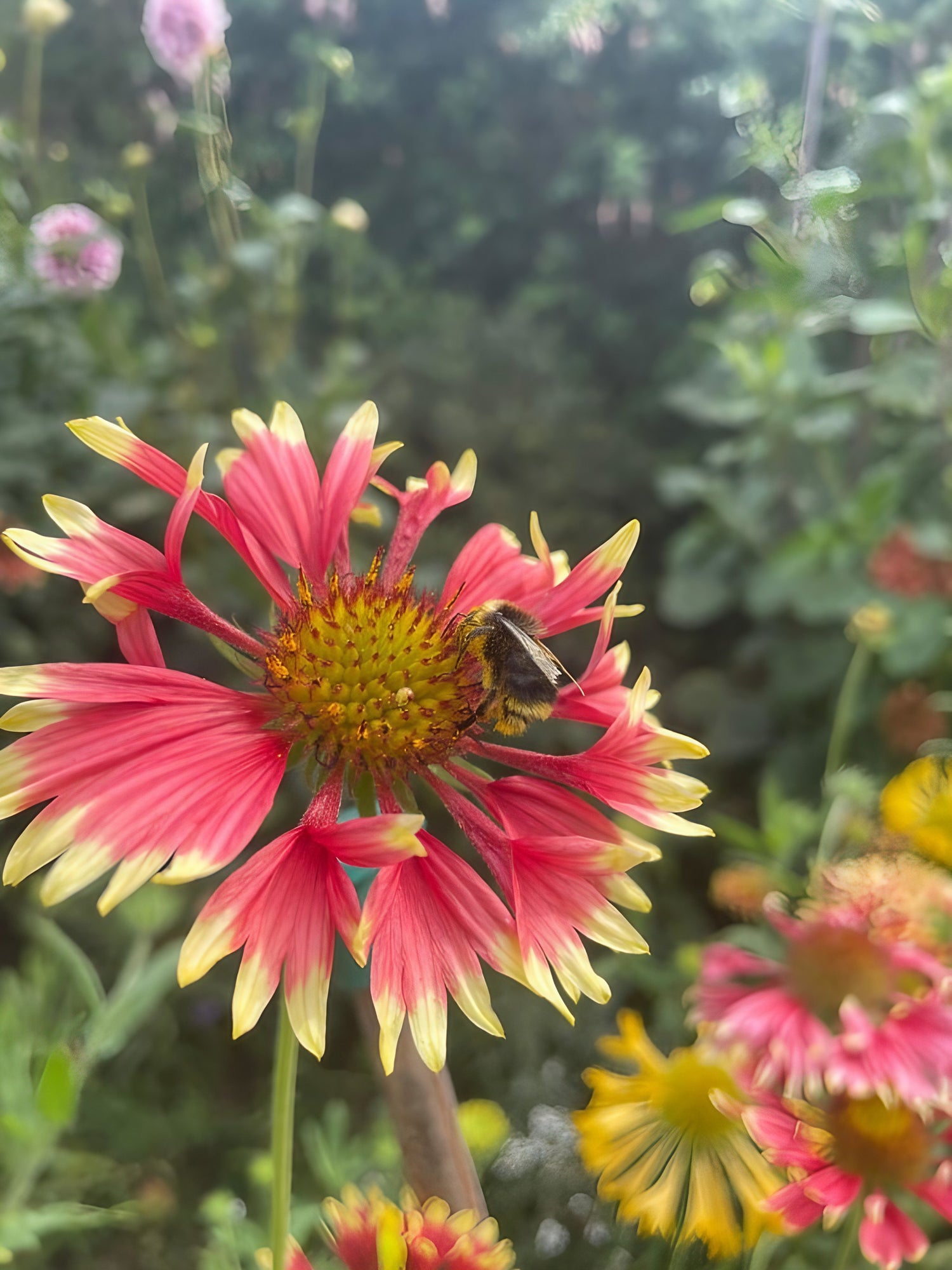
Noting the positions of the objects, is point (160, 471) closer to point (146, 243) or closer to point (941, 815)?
point (941, 815)

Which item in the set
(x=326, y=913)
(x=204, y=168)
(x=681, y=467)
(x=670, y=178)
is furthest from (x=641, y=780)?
(x=670, y=178)

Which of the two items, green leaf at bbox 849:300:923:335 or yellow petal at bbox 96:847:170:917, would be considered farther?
green leaf at bbox 849:300:923:335

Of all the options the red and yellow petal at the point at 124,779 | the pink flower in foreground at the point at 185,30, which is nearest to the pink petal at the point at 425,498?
the red and yellow petal at the point at 124,779

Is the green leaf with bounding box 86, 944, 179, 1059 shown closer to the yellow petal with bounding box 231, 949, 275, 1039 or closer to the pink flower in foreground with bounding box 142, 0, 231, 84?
the yellow petal with bounding box 231, 949, 275, 1039

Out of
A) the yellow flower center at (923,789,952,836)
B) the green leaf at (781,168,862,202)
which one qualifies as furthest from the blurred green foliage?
the yellow flower center at (923,789,952,836)

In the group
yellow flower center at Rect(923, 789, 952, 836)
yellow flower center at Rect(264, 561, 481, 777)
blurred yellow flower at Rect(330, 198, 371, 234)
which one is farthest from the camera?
blurred yellow flower at Rect(330, 198, 371, 234)

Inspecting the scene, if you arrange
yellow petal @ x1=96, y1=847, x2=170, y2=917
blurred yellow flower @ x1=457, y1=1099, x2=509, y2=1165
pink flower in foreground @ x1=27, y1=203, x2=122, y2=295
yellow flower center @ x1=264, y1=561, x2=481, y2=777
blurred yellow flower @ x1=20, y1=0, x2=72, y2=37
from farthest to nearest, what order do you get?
blurred yellow flower @ x1=20, y1=0, x2=72, y2=37 < pink flower in foreground @ x1=27, y1=203, x2=122, y2=295 < blurred yellow flower @ x1=457, y1=1099, x2=509, y2=1165 < yellow flower center @ x1=264, y1=561, x2=481, y2=777 < yellow petal @ x1=96, y1=847, x2=170, y2=917

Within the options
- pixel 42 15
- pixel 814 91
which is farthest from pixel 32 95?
pixel 814 91
